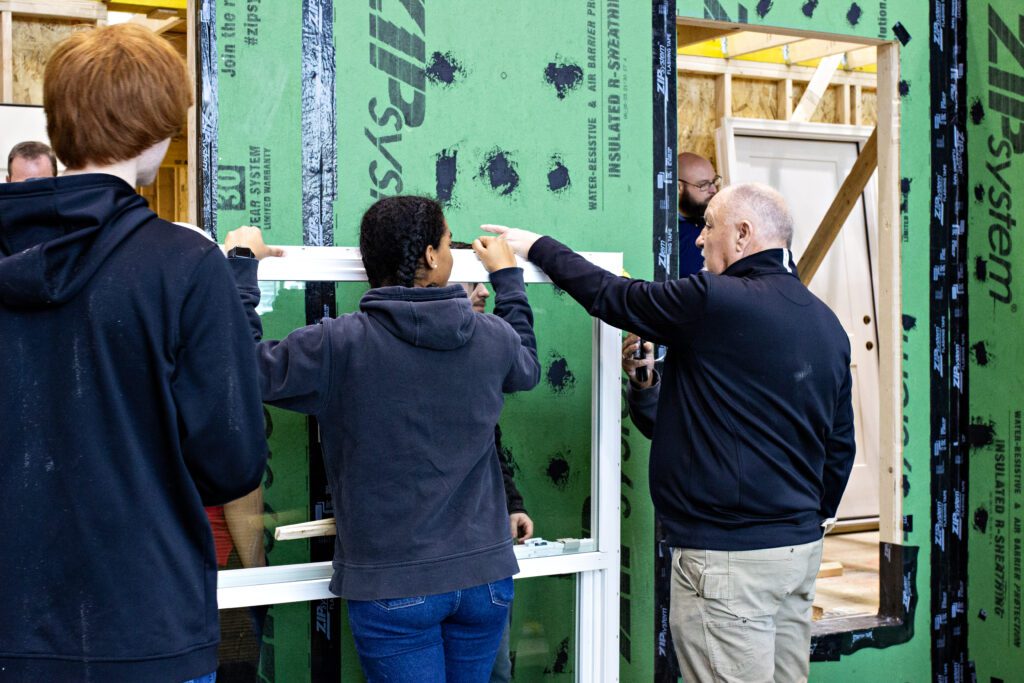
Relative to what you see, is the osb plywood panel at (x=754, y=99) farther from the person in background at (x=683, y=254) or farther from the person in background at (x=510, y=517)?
the person in background at (x=510, y=517)

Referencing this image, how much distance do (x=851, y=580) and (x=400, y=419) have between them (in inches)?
141

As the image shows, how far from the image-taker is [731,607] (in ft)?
7.34

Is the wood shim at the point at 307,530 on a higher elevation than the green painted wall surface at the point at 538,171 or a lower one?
lower

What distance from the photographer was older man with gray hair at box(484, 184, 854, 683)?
2.23 m

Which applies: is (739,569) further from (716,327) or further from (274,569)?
(274,569)

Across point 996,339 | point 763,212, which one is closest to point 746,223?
point 763,212

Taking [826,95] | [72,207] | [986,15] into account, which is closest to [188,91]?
[72,207]

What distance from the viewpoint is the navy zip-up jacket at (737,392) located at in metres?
2.23

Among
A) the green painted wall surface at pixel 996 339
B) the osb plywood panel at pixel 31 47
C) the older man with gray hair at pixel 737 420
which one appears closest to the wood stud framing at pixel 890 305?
the green painted wall surface at pixel 996 339

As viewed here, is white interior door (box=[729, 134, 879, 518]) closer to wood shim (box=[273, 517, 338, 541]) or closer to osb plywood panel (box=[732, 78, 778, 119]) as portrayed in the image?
osb plywood panel (box=[732, 78, 778, 119])

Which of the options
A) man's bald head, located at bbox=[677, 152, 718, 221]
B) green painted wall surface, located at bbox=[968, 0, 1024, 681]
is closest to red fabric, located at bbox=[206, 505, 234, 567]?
green painted wall surface, located at bbox=[968, 0, 1024, 681]

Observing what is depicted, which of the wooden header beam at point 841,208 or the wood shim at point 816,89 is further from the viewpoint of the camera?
the wood shim at point 816,89

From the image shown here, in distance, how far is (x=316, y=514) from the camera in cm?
250

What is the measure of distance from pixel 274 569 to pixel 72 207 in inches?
47.0
